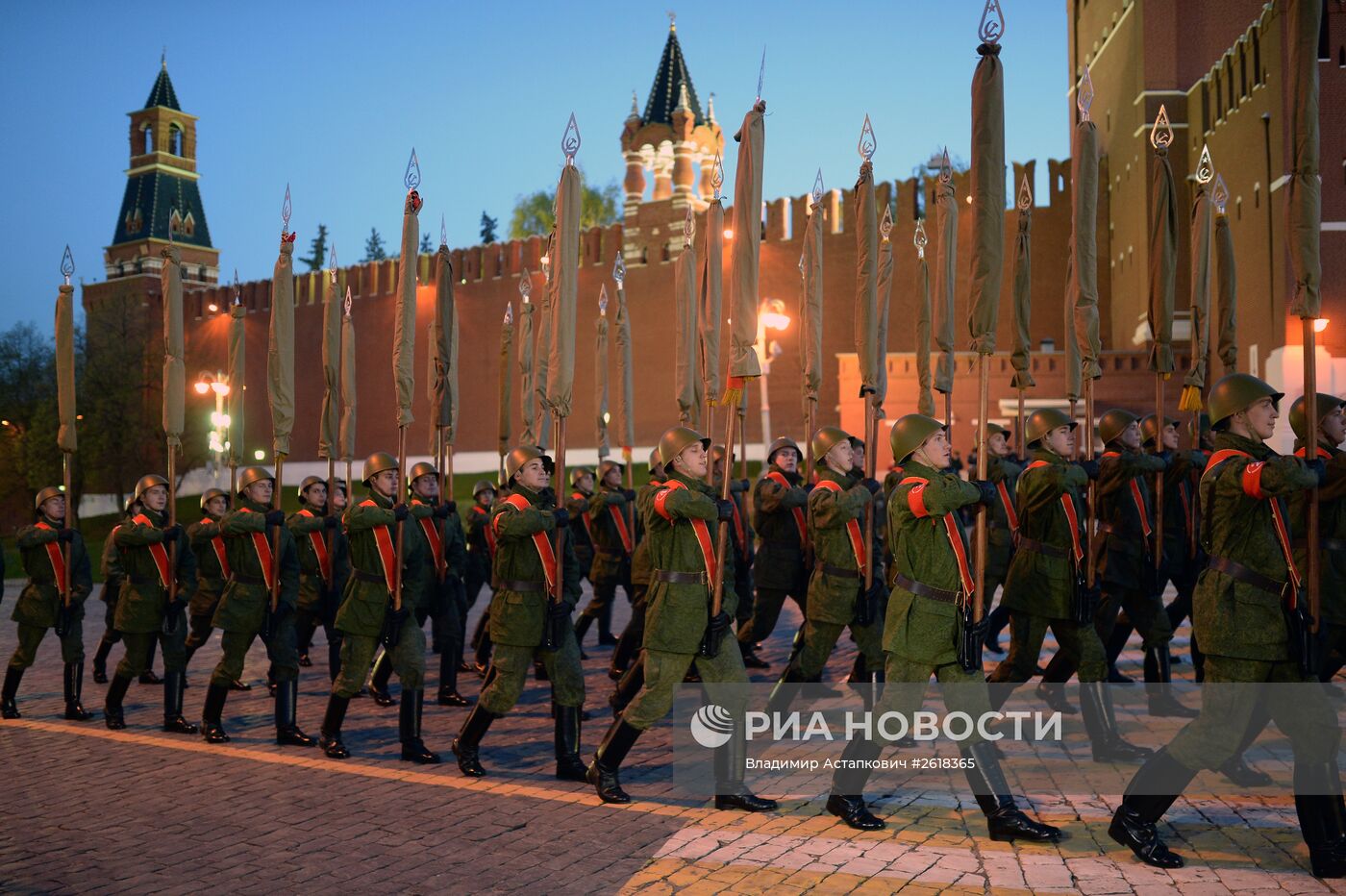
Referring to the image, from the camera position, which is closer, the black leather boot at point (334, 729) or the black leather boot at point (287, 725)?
the black leather boot at point (334, 729)

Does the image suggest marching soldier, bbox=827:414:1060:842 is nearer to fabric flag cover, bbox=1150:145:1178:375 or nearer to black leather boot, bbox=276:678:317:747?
fabric flag cover, bbox=1150:145:1178:375

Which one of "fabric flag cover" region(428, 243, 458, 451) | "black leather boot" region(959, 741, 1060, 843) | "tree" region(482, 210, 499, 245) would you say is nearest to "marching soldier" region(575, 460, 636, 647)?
"fabric flag cover" region(428, 243, 458, 451)

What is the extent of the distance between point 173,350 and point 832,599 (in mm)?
6518

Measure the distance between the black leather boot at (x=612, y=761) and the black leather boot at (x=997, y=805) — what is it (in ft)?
5.76

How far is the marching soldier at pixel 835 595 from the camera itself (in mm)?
7582

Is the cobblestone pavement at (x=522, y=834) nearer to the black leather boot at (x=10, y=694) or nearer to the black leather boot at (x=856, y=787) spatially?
the black leather boot at (x=856, y=787)

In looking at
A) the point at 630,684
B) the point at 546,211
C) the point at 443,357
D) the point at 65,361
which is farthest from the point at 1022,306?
the point at 546,211

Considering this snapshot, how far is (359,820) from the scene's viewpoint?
19.9ft

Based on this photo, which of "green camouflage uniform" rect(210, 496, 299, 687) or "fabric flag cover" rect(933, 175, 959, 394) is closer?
"fabric flag cover" rect(933, 175, 959, 394)

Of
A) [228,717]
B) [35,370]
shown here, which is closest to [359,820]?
[228,717]

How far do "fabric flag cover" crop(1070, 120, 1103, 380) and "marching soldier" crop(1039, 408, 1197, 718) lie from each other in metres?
0.50

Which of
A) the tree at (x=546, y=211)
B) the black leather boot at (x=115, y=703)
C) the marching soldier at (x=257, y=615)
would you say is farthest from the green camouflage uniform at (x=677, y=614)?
the tree at (x=546, y=211)

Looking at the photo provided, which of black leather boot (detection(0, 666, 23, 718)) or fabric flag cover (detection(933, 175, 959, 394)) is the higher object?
fabric flag cover (detection(933, 175, 959, 394))

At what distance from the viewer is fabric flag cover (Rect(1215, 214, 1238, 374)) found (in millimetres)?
8312
